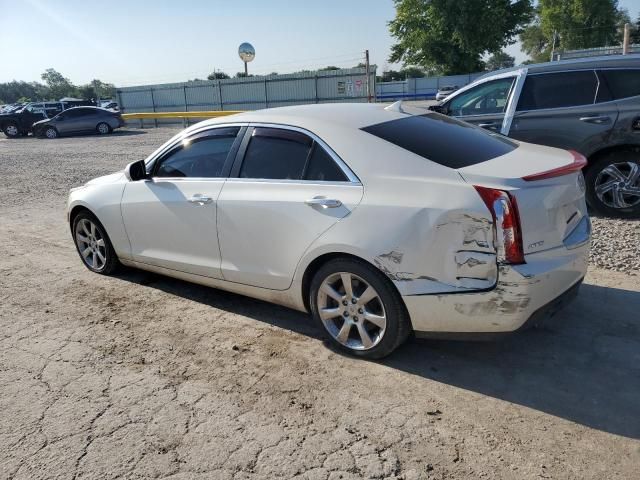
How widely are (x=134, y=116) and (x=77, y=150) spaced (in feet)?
33.6

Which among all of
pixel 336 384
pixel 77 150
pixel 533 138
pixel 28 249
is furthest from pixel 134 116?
pixel 336 384

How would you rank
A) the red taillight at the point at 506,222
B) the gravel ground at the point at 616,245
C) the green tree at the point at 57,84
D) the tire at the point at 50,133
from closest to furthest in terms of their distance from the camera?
the red taillight at the point at 506,222
the gravel ground at the point at 616,245
the tire at the point at 50,133
the green tree at the point at 57,84

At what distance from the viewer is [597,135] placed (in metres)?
6.09

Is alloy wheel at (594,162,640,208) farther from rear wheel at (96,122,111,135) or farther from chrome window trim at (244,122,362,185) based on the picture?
rear wheel at (96,122,111,135)

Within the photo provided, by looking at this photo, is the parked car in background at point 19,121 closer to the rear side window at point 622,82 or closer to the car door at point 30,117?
the car door at point 30,117

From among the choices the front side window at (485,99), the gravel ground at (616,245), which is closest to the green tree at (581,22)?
the front side window at (485,99)

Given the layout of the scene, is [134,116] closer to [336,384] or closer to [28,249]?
[28,249]

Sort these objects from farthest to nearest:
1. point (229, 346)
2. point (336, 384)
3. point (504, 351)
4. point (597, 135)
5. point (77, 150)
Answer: point (77, 150), point (597, 135), point (229, 346), point (504, 351), point (336, 384)

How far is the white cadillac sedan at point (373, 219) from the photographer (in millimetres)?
2934

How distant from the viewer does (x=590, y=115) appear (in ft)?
20.2

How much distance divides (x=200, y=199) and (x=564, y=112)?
4676 millimetres

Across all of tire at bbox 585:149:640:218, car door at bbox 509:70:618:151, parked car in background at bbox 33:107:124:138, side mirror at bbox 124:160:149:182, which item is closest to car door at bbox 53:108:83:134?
parked car in background at bbox 33:107:124:138

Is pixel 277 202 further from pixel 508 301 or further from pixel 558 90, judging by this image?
pixel 558 90

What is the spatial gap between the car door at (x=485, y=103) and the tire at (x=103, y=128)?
23.7m
